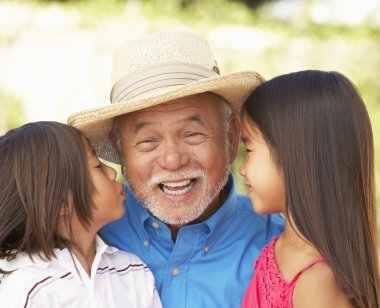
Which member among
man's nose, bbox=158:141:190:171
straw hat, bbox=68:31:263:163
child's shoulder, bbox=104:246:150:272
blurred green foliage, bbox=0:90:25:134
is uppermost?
straw hat, bbox=68:31:263:163

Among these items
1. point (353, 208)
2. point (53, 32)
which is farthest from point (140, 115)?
point (53, 32)

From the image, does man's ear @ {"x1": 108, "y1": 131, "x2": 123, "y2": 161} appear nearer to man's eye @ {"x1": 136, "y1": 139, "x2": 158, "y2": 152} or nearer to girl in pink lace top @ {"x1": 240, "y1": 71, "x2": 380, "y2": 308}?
man's eye @ {"x1": 136, "y1": 139, "x2": 158, "y2": 152}

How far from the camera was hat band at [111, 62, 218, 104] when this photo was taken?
3.11 meters

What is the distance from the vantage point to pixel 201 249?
3156mm

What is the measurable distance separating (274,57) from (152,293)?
5401mm

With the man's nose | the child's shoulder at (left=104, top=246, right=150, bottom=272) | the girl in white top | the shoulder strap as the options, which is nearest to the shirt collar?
the girl in white top

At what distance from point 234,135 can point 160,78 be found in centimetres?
60

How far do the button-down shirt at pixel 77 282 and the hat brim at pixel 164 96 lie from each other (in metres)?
0.53

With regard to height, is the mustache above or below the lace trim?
above

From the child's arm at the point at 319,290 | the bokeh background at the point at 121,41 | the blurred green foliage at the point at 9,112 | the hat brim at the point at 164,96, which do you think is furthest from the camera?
the bokeh background at the point at 121,41

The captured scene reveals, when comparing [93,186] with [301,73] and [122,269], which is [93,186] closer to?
[122,269]

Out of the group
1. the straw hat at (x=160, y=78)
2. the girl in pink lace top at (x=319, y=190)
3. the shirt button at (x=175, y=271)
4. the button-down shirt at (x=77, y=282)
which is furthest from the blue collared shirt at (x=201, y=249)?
the straw hat at (x=160, y=78)

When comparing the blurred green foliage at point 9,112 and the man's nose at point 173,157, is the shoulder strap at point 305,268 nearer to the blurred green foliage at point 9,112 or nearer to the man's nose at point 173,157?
the man's nose at point 173,157

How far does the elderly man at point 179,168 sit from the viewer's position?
3.08 metres
